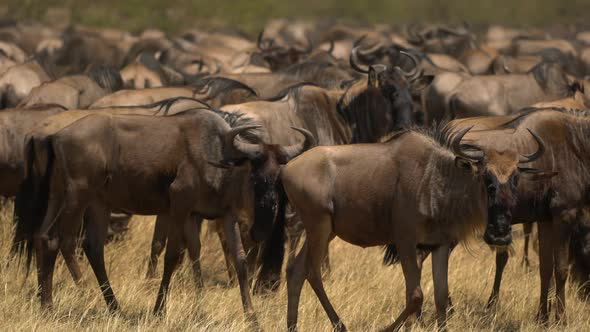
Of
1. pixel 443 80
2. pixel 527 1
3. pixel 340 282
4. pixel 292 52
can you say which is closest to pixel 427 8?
pixel 527 1

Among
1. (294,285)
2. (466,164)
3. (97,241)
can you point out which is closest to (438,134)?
(466,164)

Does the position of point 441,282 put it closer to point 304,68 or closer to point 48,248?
point 48,248

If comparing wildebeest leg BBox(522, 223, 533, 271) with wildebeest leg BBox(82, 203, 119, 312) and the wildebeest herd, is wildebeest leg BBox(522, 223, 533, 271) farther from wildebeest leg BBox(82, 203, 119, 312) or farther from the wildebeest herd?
wildebeest leg BBox(82, 203, 119, 312)

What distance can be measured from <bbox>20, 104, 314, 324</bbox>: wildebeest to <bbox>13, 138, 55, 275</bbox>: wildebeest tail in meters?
0.07

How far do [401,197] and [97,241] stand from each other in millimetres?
1954

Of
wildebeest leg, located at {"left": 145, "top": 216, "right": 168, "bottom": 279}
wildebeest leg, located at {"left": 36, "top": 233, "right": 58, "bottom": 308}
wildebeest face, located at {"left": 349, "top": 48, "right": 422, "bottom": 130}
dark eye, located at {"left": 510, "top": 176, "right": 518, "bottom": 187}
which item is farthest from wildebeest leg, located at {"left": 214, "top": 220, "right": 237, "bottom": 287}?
dark eye, located at {"left": 510, "top": 176, "right": 518, "bottom": 187}

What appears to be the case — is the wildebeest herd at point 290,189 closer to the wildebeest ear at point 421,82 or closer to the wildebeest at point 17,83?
the wildebeest ear at point 421,82

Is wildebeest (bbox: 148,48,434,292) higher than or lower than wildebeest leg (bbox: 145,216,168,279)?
higher

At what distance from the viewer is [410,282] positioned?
5.71 m

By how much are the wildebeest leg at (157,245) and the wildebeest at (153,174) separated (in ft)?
2.52

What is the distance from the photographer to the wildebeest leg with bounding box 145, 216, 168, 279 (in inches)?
282

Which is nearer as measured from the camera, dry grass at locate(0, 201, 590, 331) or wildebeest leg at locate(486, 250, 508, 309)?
dry grass at locate(0, 201, 590, 331)

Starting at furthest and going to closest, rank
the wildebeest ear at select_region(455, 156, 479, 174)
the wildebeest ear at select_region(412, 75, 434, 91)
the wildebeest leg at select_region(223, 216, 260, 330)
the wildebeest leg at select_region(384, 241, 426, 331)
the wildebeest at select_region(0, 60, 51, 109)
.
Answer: the wildebeest at select_region(0, 60, 51, 109)
the wildebeest ear at select_region(412, 75, 434, 91)
the wildebeest leg at select_region(223, 216, 260, 330)
the wildebeest leg at select_region(384, 241, 426, 331)
the wildebeest ear at select_region(455, 156, 479, 174)

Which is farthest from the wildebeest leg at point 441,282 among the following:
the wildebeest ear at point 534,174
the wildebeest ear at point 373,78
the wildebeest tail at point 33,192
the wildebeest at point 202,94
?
the wildebeest at point 202,94
